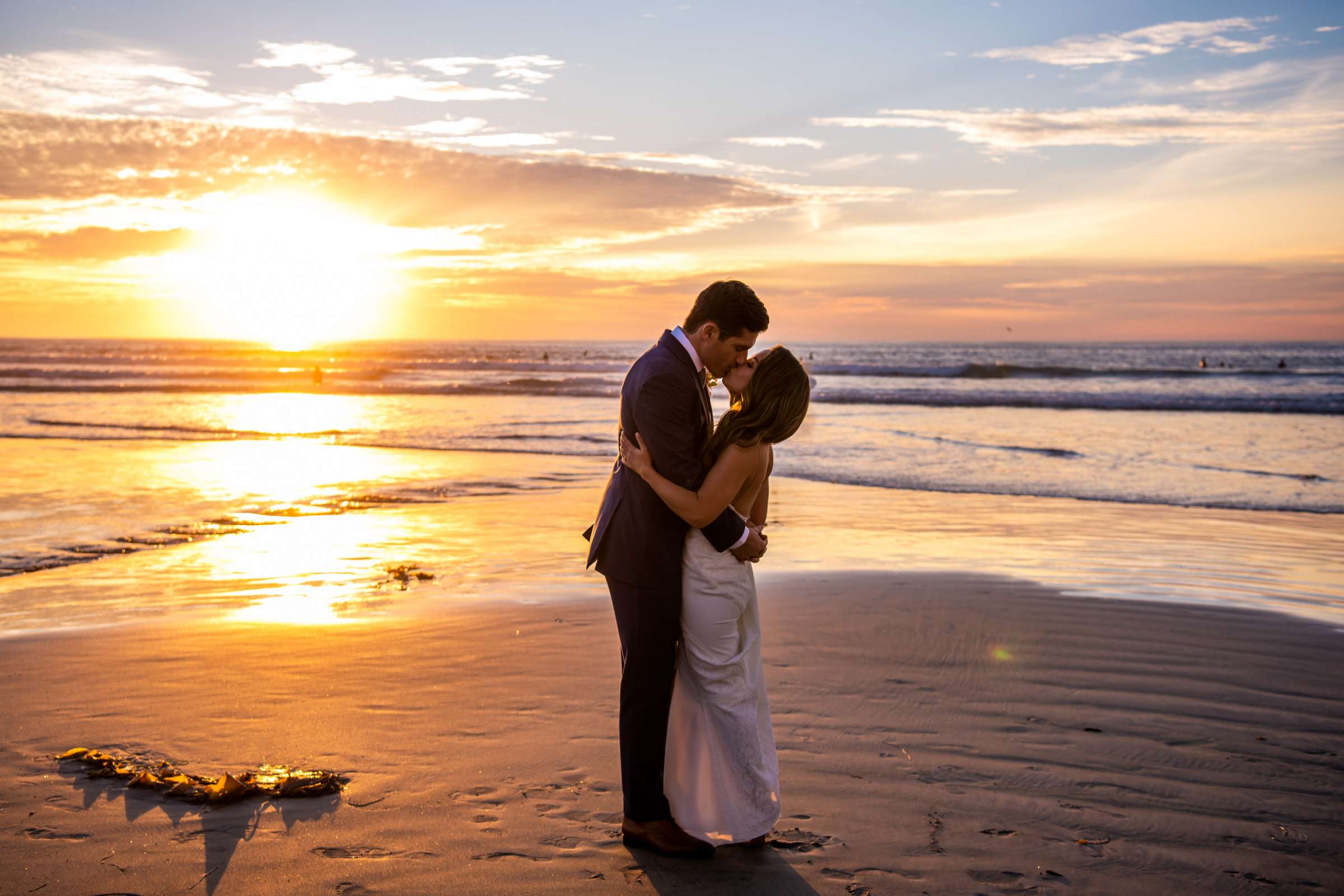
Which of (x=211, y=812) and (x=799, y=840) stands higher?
(x=211, y=812)

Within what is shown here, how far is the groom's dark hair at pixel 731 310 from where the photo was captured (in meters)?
3.20

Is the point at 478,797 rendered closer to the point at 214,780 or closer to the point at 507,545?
the point at 214,780

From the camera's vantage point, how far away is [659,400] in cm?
316

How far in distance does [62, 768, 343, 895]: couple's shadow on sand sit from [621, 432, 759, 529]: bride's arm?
5.86 ft

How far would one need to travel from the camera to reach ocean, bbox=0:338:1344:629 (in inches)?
360

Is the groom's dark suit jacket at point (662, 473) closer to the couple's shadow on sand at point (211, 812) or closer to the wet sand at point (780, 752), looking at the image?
the wet sand at point (780, 752)

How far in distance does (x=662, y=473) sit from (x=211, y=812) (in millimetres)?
2142

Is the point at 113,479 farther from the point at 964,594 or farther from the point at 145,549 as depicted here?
the point at 964,594

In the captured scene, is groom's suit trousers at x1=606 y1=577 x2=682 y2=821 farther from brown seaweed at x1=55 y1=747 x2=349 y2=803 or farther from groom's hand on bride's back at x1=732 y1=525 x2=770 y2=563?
brown seaweed at x1=55 y1=747 x2=349 y2=803

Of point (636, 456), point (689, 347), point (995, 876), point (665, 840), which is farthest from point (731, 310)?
point (995, 876)

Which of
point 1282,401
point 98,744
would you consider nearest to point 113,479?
point 98,744

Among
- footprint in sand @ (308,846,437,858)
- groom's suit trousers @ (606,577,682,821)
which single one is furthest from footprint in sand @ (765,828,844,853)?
footprint in sand @ (308,846,437,858)

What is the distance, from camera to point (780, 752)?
4207 millimetres

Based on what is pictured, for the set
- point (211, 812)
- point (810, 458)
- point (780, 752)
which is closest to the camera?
point (211, 812)
